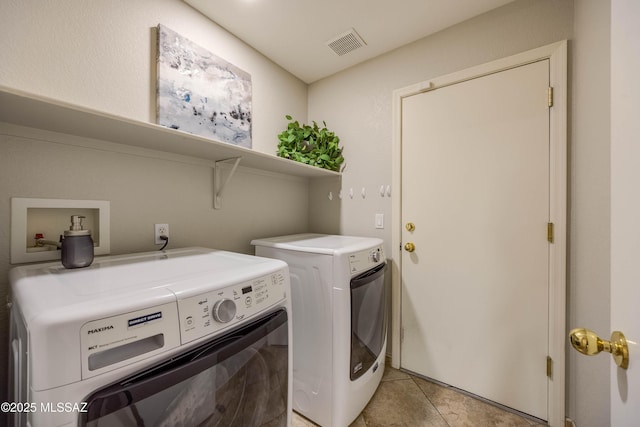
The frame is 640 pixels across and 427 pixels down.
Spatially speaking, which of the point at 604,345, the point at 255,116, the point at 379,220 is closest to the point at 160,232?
the point at 255,116

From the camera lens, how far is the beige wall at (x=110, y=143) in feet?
3.20

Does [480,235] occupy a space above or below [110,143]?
below

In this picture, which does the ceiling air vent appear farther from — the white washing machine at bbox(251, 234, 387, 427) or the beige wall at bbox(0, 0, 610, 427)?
the white washing machine at bbox(251, 234, 387, 427)

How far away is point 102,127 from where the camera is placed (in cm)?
101

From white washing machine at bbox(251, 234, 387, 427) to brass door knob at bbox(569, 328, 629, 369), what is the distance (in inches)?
34.2

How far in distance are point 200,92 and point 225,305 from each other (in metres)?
1.33

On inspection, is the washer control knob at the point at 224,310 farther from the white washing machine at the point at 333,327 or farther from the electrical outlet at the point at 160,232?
the electrical outlet at the point at 160,232

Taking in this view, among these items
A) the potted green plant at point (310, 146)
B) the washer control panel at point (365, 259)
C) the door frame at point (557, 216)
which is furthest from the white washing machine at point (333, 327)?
the door frame at point (557, 216)

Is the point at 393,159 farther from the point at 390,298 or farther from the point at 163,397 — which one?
the point at 163,397

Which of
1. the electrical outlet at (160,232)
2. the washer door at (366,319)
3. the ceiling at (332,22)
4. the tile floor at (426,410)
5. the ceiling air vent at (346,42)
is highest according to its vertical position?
the ceiling at (332,22)

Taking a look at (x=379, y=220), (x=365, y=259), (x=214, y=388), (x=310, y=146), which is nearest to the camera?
(x=214, y=388)

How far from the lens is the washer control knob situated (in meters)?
0.70

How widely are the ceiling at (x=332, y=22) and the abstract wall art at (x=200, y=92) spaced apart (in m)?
0.27

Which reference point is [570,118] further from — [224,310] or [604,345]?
[224,310]
